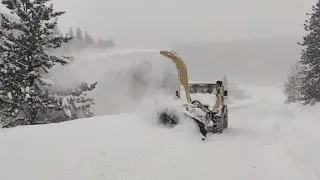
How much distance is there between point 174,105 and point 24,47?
8.78 m

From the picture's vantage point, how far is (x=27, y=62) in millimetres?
19391

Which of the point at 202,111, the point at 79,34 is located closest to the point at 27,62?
the point at 202,111

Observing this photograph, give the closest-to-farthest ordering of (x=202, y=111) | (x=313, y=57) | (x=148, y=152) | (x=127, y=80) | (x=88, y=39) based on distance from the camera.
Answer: (x=148, y=152) → (x=202, y=111) → (x=313, y=57) → (x=127, y=80) → (x=88, y=39)

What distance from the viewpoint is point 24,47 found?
19.3m

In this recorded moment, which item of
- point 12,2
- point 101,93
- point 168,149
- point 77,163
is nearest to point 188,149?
point 168,149

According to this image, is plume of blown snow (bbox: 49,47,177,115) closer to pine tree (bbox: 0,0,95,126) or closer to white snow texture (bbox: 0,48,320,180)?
pine tree (bbox: 0,0,95,126)

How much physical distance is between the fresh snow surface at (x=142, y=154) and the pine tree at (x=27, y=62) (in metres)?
6.21

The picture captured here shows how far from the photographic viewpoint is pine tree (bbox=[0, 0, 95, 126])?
747 inches

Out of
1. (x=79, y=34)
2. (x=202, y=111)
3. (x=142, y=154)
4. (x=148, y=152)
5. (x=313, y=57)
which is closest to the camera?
(x=142, y=154)

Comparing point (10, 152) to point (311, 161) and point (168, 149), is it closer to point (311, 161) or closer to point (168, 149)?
point (168, 149)

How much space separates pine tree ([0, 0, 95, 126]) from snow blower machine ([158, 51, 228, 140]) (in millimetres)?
6394

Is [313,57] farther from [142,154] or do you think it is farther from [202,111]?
[142,154]

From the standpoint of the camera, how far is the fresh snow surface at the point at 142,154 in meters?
8.71

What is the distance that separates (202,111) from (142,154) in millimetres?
4992
